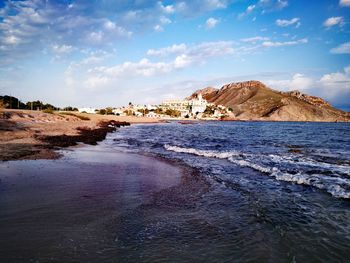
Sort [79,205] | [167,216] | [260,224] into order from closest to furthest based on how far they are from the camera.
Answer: [260,224]
[167,216]
[79,205]

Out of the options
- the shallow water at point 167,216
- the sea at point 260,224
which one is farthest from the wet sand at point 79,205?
the sea at point 260,224

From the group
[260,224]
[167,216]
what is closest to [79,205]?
[167,216]

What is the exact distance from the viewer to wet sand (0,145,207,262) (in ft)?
17.4

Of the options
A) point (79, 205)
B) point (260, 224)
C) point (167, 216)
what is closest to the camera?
point (260, 224)

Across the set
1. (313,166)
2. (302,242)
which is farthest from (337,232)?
(313,166)

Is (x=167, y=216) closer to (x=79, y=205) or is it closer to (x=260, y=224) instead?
(x=260, y=224)

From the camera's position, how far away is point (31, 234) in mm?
5891

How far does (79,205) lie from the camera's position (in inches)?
314

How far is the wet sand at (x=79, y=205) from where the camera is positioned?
531cm

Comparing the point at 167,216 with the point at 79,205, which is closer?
the point at 167,216

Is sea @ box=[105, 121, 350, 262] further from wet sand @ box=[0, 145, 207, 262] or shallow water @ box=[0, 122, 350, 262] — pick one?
wet sand @ box=[0, 145, 207, 262]

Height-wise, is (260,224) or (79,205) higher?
(79,205)

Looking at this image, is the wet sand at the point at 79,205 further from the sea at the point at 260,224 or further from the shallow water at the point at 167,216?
the sea at the point at 260,224

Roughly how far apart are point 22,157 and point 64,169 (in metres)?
4.28
